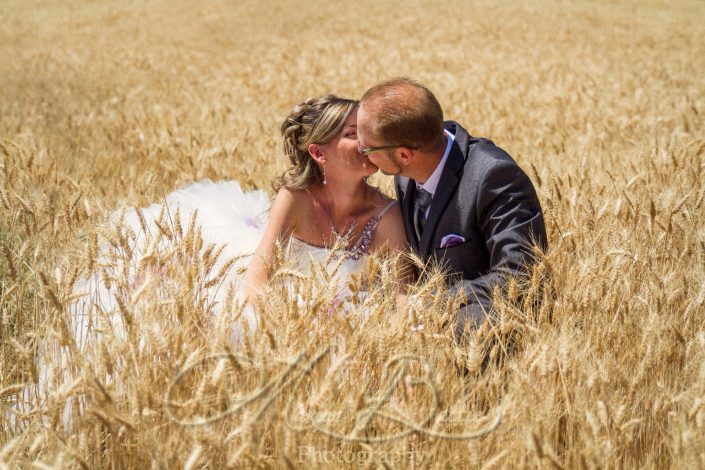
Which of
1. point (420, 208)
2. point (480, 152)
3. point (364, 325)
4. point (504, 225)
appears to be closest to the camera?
point (364, 325)

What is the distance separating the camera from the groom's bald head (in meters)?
2.66

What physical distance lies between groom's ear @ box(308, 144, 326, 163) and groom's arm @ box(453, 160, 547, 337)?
916 millimetres

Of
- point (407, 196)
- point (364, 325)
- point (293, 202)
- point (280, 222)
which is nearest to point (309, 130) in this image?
point (293, 202)

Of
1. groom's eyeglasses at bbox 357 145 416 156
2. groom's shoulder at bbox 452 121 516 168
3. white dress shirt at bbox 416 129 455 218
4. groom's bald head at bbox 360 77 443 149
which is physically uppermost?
groom's bald head at bbox 360 77 443 149

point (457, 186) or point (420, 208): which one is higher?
point (457, 186)

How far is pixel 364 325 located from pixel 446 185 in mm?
1081

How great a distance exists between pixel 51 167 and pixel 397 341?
9.68 ft

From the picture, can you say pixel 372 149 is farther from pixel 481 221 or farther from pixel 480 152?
pixel 481 221

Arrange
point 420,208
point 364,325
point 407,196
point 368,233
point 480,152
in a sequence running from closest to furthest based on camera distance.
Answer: point 364,325 → point 480,152 → point 420,208 → point 407,196 → point 368,233

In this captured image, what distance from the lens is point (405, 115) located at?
2652 millimetres

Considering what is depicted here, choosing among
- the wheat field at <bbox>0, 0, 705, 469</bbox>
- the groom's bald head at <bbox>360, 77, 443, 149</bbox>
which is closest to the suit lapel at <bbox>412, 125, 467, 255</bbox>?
the groom's bald head at <bbox>360, 77, 443, 149</bbox>

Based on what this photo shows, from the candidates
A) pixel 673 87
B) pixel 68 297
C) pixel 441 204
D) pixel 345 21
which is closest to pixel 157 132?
pixel 441 204

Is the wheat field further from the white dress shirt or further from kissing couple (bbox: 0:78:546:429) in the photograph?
the white dress shirt

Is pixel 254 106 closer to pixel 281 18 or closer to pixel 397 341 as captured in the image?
pixel 397 341
